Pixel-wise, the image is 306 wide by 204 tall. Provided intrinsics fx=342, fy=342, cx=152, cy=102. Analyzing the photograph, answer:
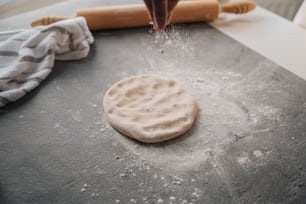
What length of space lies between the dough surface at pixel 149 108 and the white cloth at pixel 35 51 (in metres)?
0.23

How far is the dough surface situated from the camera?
904 millimetres

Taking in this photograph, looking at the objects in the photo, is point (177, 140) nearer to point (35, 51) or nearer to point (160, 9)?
point (160, 9)

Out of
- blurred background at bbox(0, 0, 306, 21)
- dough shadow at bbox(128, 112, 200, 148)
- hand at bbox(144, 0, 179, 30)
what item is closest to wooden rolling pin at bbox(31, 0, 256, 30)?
blurred background at bbox(0, 0, 306, 21)

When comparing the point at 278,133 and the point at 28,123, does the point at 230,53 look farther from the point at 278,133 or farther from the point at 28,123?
the point at 28,123

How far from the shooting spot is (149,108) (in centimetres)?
98

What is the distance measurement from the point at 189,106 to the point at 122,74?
265 mm

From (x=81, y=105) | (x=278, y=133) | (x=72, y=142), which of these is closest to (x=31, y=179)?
(x=72, y=142)

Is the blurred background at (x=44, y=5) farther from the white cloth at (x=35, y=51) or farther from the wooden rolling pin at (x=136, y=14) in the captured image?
the white cloth at (x=35, y=51)

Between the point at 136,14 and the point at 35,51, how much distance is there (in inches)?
15.2

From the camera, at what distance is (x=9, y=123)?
0.94 meters

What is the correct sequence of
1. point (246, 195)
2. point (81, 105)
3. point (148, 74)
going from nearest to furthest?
point (246, 195) < point (81, 105) < point (148, 74)

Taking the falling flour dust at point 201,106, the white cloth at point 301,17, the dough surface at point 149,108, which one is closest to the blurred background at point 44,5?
the white cloth at point 301,17

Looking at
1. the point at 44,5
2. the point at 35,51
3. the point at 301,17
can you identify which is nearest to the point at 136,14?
the point at 35,51

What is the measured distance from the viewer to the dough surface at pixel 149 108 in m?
0.90
